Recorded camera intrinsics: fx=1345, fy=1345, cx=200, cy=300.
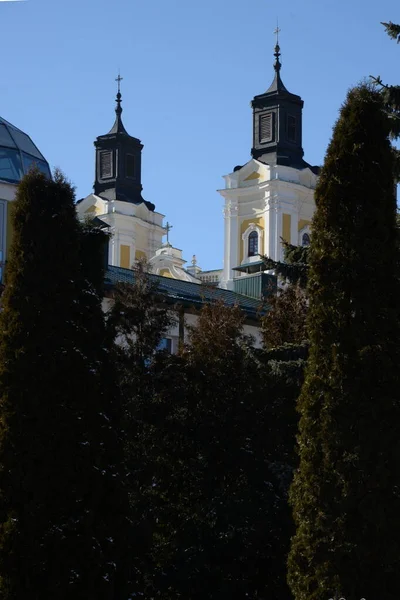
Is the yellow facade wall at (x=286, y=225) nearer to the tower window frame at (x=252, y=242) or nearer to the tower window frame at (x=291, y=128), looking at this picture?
the tower window frame at (x=252, y=242)

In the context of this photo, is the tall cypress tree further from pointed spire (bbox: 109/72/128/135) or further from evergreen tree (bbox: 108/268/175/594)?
pointed spire (bbox: 109/72/128/135)

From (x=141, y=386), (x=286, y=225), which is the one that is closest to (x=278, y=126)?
(x=286, y=225)

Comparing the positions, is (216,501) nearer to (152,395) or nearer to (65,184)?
(152,395)

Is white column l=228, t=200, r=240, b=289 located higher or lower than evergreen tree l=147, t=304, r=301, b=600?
higher

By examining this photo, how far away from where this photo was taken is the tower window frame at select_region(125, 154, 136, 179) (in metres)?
77.1

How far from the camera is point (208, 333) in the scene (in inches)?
858

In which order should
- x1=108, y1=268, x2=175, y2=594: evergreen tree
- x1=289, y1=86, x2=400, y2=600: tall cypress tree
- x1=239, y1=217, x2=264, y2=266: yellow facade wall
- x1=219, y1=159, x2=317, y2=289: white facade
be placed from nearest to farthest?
x1=289, y1=86, x2=400, y2=600: tall cypress tree
x1=108, y1=268, x2=175, y2=594: evergreen tree
x1=219, y1=159, x2=317, y2=289: white facade
x1=239, y1=217, x2=264, y2=266: yellow facade wall

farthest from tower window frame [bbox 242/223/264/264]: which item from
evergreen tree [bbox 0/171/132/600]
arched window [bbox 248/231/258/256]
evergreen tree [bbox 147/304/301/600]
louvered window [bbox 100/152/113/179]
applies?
evergreen tree [bbox 0/171/132/600]

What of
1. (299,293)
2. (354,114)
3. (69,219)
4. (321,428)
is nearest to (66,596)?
(321,428)

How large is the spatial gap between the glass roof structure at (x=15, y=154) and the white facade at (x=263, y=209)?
38416 millimetres

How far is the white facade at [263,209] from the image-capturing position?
68.4 m

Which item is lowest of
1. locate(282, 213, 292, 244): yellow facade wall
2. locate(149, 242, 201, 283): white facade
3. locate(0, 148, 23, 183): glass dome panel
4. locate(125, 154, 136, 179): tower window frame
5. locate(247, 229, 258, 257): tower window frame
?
locate(0, 148, 23, 183): glass dome panel

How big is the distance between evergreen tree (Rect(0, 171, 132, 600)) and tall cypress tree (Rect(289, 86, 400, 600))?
102 inches

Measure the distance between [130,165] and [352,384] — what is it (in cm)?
6208
